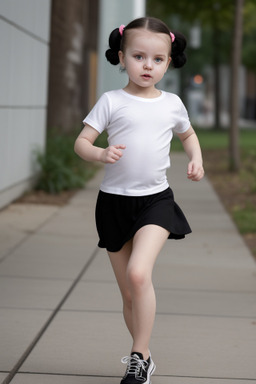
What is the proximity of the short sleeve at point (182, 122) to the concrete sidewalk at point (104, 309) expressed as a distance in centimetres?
130

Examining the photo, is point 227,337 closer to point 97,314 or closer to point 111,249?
point 97,314

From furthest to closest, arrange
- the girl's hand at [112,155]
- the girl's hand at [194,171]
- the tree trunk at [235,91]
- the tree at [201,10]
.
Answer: the tree at [201,10] → the tree trunk at [235,91] → the girl's hand at [194,171] → the girl's hand at [112,155]

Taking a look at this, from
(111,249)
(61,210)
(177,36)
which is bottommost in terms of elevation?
(61,210)

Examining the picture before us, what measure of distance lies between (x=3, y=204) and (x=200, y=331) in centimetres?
599

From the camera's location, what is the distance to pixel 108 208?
4.06m

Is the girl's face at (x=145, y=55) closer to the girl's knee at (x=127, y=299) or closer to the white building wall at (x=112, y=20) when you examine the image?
the girl's knee at (x=127, y=299)

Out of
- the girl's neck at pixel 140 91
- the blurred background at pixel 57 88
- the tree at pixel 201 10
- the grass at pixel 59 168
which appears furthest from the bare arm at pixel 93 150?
the tree at pixel 201 10

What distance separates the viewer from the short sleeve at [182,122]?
13.5 feet

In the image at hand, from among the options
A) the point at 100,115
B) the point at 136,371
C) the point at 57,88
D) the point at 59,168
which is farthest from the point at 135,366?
the point at 57,88

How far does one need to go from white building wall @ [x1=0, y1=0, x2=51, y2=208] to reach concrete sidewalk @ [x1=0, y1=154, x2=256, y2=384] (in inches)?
62.3

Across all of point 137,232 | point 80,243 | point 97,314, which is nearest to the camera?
point 137,232

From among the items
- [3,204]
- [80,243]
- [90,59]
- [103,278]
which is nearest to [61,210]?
[3,204]

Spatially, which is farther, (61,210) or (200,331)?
(61,210)

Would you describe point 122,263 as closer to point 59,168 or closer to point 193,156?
point 193,156
